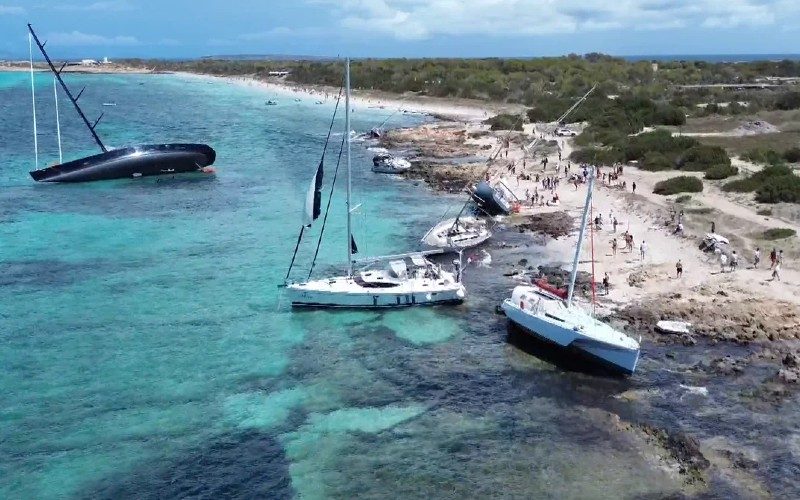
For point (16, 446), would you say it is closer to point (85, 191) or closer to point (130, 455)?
point (130, 455)

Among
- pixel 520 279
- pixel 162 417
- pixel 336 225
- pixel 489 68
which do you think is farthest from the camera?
pixel 489 68

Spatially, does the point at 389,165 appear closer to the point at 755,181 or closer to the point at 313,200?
the point at 755,181

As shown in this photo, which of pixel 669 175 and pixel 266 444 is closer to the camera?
pixel 266 444

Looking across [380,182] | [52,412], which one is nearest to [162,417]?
[52,412]

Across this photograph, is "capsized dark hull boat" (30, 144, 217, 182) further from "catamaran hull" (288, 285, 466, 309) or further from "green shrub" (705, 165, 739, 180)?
"green shrub" (705, 165, 739, 180)

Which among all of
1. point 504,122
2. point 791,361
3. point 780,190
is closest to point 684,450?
point 791,361

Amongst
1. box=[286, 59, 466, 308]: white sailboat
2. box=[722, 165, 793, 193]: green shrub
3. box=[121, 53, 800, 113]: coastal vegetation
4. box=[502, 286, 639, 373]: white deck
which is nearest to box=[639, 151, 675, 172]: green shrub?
box=[722, 165, 793, 193]: green shrub

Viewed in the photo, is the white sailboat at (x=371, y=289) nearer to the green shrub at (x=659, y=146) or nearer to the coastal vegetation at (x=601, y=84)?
the green shrub at (x=659, y=146)
